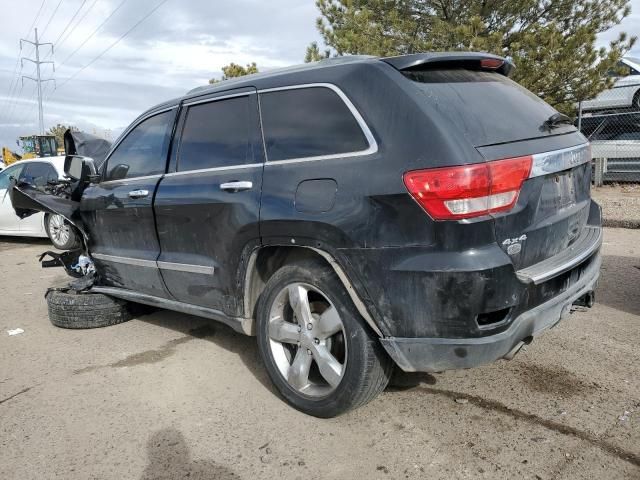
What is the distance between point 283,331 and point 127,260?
6.20ft

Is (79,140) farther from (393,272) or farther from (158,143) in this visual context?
(393,272)

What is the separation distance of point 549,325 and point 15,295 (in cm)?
598

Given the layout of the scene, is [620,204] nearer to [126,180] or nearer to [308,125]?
[308,125]

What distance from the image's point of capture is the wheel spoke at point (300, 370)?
121 inches

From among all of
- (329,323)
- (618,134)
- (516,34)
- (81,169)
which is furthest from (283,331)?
(618,134)

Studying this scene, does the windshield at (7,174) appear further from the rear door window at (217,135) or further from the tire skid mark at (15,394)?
the rear door window at (217,135)

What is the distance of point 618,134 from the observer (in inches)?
478

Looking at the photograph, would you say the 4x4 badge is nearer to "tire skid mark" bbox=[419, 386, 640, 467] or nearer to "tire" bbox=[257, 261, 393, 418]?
"tire" bbox=[257, 261, 393, 418]

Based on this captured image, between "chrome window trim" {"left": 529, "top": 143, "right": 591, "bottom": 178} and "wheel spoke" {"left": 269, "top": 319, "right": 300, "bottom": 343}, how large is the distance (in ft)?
4.98

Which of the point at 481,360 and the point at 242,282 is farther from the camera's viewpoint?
the point at 242,282

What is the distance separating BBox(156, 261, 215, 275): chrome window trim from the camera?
3555 mm

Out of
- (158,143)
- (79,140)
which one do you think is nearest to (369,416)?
(158,143)

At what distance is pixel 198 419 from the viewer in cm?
314

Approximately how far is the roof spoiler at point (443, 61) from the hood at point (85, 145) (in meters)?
4.08
